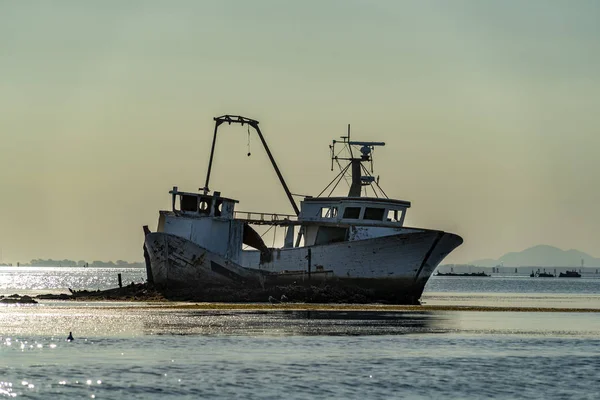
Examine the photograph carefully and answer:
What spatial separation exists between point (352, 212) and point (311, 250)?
138 inches

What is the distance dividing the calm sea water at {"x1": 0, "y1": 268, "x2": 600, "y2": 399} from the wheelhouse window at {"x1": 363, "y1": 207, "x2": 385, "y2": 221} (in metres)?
19.2

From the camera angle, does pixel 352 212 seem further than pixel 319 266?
Yes

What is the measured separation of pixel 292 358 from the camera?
31.2 m

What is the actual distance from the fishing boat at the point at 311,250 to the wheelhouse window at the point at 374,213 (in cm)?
6

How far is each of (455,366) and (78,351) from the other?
10.7m

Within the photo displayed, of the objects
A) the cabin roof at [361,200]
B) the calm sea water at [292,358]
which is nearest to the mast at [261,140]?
the cabin roof at [361,200]

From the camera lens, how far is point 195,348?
1314 inches

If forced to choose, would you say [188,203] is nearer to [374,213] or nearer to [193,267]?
[193,267]

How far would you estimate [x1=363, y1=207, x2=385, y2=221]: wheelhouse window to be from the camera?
6706 cm

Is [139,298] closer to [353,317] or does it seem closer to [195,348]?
[353,317]

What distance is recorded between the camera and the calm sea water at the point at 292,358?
2575 cm

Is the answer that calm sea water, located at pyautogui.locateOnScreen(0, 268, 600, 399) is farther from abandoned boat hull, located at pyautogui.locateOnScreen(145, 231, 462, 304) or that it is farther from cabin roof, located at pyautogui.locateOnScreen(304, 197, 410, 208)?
cabin roof, located at pyautogui.locateOnScreen(304, 197, 410, 208)

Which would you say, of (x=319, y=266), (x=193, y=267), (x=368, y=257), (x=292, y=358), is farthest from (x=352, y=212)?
(x=292, y=358)

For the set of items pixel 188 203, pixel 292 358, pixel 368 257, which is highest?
pixel 188 203
